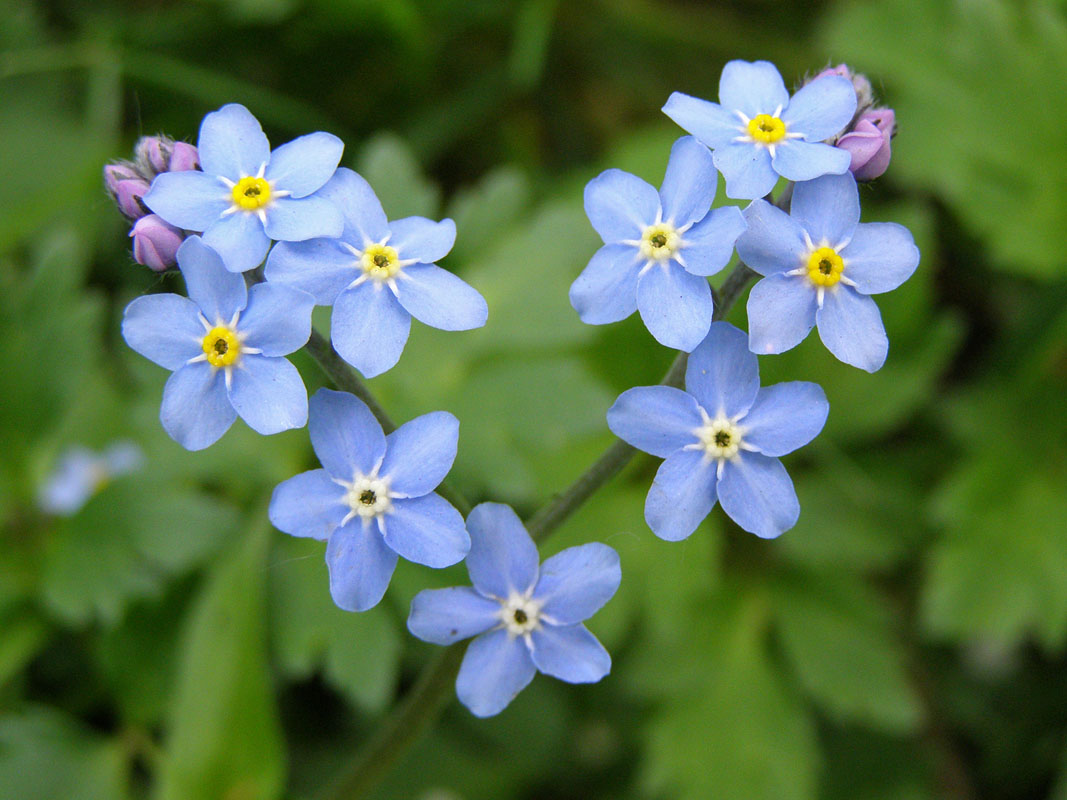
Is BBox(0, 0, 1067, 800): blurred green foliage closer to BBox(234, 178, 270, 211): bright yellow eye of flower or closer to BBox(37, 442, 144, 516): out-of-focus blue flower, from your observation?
BBox(37, 442, 144, 516): out-of-focus blue flower

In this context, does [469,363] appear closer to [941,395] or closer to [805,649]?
[805,649]

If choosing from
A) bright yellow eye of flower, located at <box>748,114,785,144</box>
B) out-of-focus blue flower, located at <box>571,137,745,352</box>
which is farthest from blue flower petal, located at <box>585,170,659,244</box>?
bright yellow eye of flower, located at <box>748,114,785,144</box>

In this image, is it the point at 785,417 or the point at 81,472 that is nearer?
the point at 785,417

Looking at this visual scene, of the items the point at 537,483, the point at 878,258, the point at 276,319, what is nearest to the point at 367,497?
the point at 276,319

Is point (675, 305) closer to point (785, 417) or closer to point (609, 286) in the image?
point (609, 286)

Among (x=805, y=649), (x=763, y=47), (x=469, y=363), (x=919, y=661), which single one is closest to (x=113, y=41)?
(x=469, y=363)

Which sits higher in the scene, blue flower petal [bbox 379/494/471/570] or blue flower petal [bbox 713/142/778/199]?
blue flower petal [bbox 713/142/778/199]
